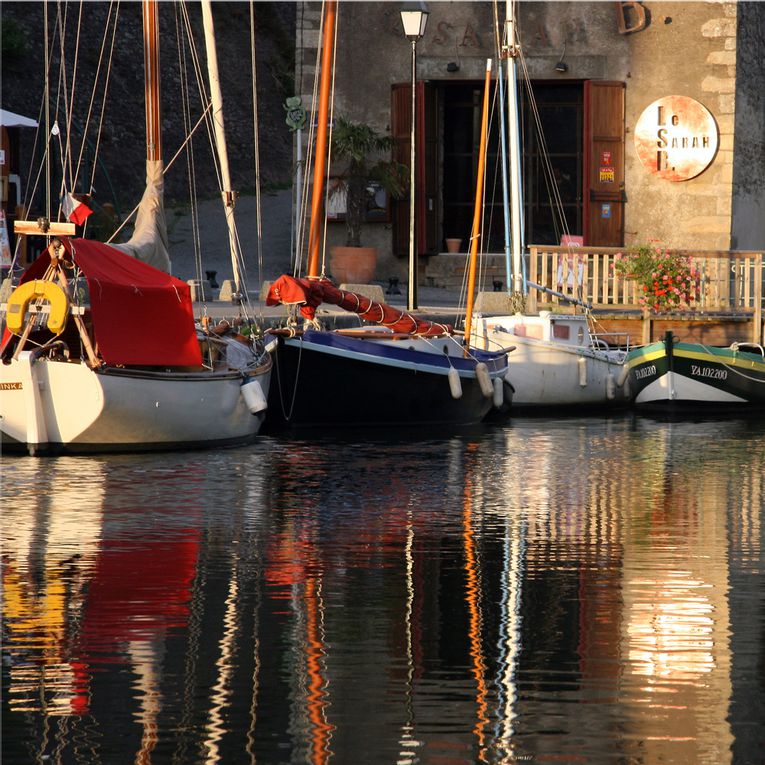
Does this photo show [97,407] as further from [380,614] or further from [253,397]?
[380,614]

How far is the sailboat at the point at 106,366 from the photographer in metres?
16.8

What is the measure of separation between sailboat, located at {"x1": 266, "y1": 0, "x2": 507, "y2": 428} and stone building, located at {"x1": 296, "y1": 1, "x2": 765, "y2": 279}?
8.47 meters

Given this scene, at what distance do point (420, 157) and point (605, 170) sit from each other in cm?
318

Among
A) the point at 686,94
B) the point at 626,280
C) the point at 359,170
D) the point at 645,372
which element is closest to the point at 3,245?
the point at 359,170

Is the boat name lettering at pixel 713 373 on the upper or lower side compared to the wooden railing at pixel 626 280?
lower

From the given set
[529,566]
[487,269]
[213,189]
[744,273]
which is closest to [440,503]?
[529,566]

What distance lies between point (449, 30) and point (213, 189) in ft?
57.0

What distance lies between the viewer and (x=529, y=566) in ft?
36.4

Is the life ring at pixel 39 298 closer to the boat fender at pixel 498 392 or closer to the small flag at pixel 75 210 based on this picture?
the small flag at pixel 75 210

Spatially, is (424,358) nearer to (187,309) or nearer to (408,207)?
(187,309)

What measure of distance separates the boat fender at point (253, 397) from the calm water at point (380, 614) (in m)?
1.74

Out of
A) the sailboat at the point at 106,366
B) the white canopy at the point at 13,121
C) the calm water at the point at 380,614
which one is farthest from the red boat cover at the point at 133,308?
the white canopy at the point at 13,121

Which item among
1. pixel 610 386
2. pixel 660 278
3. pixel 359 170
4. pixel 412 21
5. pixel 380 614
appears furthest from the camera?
pixel 359 170

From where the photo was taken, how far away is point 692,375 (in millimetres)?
23516
